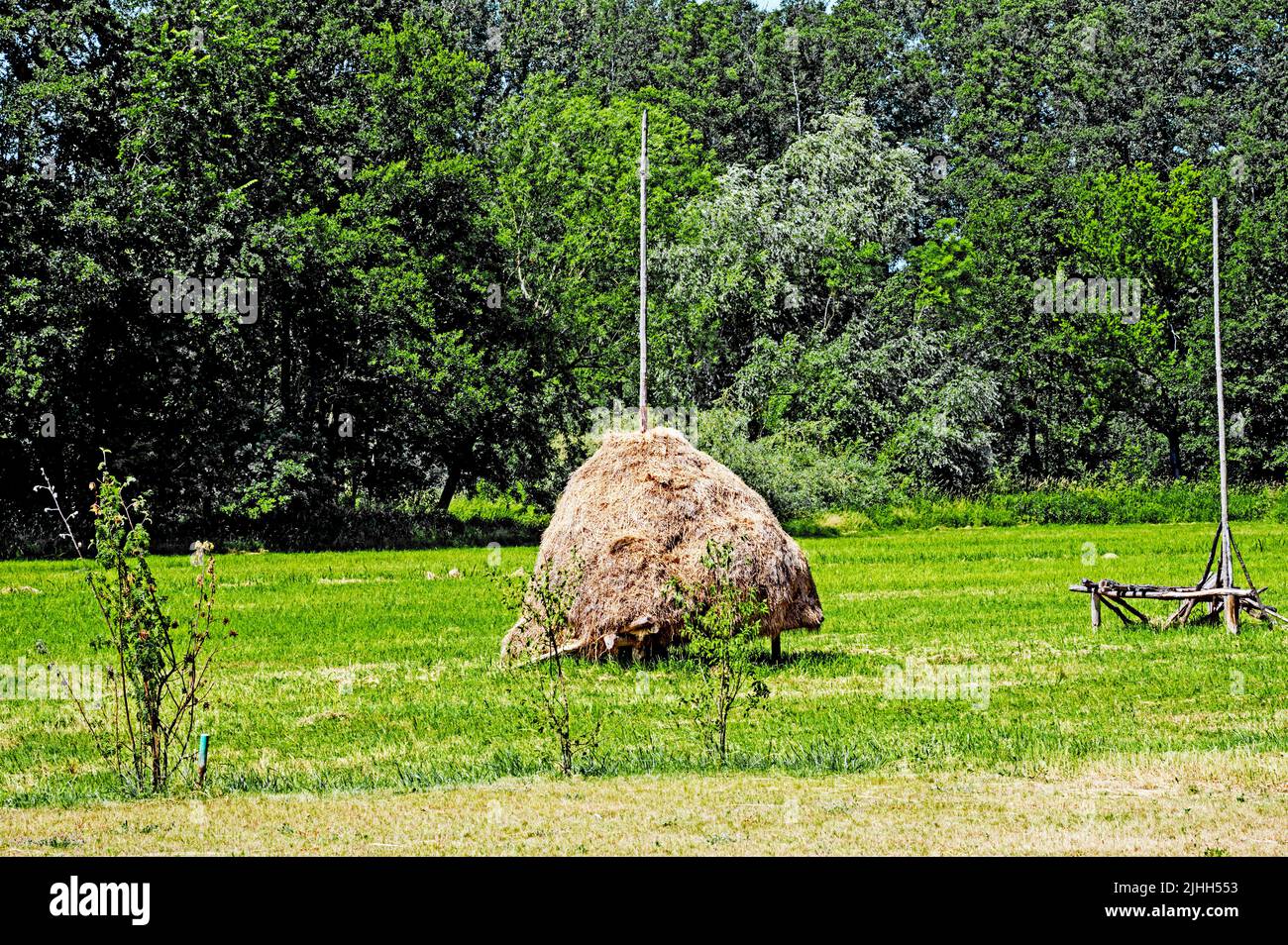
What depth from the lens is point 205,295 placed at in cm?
4428

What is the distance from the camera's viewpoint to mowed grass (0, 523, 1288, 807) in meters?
12.7

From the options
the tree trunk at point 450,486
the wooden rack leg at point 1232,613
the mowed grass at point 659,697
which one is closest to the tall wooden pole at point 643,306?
the mowed grass at point 659,697

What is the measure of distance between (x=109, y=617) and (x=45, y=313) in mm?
31051

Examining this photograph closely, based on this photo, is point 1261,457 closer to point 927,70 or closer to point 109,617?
point 927,70

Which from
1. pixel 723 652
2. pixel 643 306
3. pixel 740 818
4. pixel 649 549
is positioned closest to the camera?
pixel 740 818

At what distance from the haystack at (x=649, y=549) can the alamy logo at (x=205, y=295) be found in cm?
2701

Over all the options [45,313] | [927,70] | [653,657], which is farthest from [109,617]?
[927,70]

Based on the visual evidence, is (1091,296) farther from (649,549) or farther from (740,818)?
(740,818)

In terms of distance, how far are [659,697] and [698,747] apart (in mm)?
3345

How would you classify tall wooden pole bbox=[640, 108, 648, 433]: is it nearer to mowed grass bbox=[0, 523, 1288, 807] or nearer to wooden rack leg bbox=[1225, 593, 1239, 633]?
mowed grass bbox=[0, 523, 1288, 807]

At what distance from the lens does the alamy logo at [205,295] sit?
142 ft

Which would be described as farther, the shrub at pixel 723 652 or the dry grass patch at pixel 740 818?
the shrub at pixel 723 652
